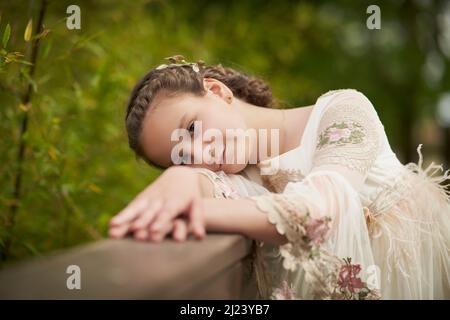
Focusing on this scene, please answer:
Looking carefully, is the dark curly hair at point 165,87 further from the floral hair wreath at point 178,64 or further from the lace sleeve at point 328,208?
the lace sleeve at point 328,208

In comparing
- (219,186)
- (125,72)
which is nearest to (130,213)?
(219,186)

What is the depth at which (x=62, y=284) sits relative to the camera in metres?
0.75

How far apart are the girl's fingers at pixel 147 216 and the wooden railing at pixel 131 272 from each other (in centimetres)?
4

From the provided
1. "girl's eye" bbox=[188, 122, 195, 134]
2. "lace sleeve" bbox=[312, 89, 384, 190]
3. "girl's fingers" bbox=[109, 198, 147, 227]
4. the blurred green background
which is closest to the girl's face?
"girl's eye" bbox=[188, 122, 195, 134]

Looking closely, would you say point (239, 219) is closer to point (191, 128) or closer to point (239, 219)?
point (239, 219)

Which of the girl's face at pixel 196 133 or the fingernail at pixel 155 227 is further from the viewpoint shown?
the girl's face at pixel 196 133

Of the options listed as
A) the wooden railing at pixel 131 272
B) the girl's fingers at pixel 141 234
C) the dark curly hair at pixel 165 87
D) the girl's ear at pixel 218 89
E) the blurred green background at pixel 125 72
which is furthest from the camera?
the blurred green background at pixel 125 72

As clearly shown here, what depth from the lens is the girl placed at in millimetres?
1002

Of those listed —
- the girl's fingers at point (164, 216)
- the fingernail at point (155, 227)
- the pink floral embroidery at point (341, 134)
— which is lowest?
the fingernail at point (155, 227)

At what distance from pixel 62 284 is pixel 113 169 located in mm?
2022

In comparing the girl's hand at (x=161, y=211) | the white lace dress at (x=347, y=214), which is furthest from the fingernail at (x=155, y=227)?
the white lace dress at (x=347, y=214)

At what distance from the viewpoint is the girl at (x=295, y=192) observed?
100 centimetres

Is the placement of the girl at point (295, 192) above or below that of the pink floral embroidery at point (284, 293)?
above

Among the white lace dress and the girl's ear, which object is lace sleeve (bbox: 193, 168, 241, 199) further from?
the girl's ear
